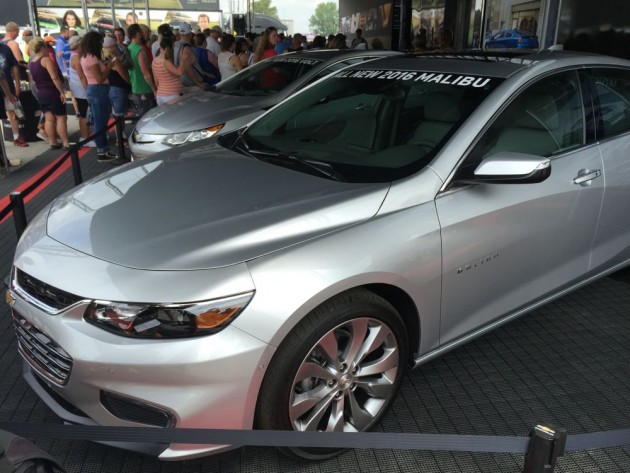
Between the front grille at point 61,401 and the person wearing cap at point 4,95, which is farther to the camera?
the person wearing cap at point 4,95

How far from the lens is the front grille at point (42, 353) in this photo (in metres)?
2.10

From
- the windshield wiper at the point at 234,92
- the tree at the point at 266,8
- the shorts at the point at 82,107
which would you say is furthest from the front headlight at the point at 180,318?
the tree at the point at 266,8

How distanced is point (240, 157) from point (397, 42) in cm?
1366

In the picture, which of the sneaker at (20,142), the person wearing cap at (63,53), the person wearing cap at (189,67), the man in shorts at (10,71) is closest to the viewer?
the man in shorts at (10,71)

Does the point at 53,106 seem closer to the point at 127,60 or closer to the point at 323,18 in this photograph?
the point at 127,60

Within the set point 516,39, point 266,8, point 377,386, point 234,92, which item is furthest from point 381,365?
point 266,8

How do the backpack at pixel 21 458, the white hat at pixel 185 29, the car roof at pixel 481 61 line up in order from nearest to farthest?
the backpack at pixel 21 458, the car roof at pixel 481 61, the white hat at pixel 185 29

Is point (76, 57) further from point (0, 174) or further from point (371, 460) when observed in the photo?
point (371, 460)

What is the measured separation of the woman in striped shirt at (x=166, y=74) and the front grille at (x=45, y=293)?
6.23 m

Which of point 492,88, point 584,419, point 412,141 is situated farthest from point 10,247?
point 584,419

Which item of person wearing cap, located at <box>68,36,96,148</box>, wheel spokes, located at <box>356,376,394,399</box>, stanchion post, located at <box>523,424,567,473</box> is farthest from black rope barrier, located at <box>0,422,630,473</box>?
person wearing cap, located at <box>68,36,96,148</box>

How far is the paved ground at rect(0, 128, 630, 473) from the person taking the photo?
2457 millimetres

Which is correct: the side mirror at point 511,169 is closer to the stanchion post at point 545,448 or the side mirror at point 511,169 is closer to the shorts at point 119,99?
the stanchion post at point 545,448

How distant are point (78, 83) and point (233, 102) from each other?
373cm
